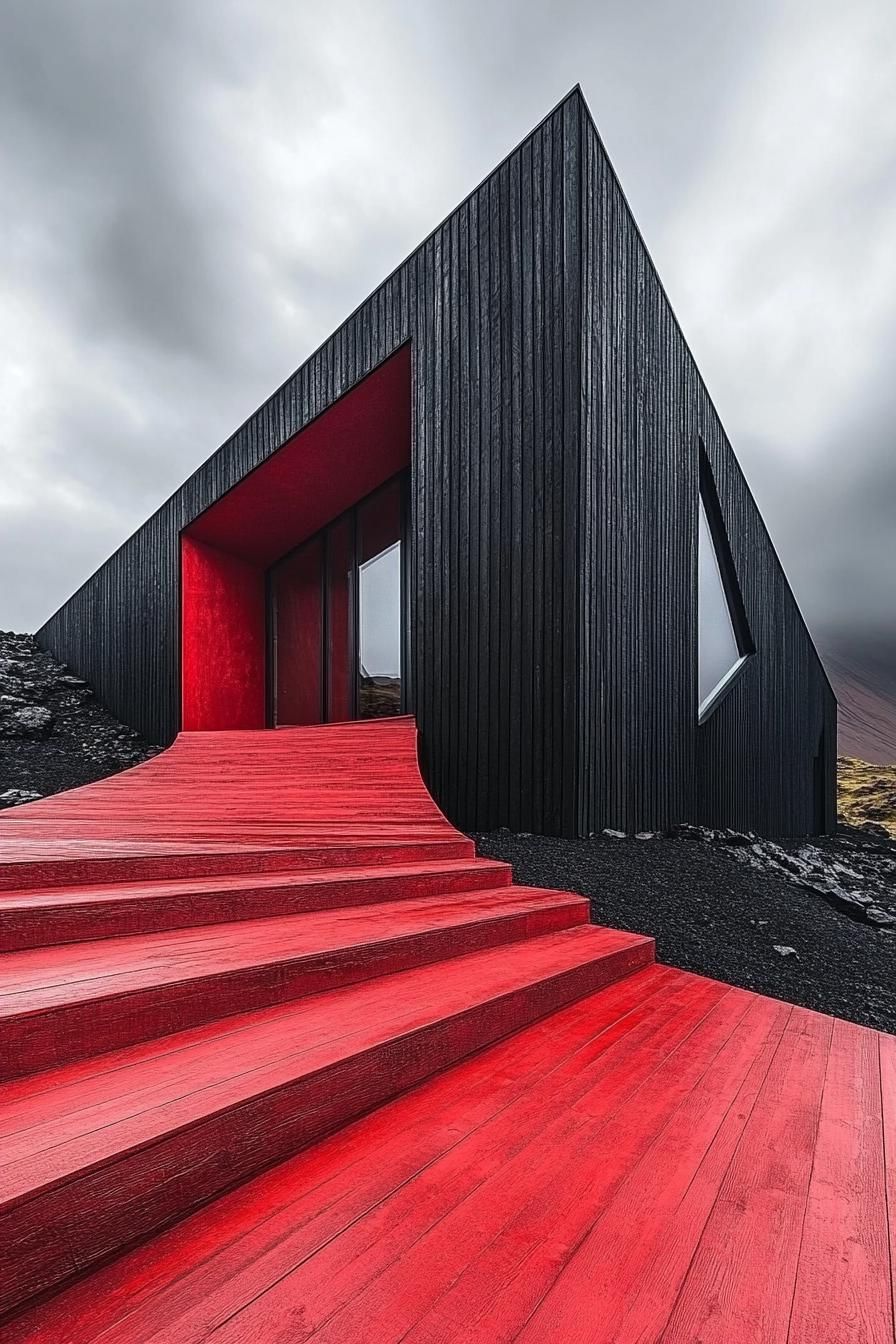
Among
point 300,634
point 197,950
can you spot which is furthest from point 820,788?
point 197,950

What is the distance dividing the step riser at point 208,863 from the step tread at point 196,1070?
2.59 feet

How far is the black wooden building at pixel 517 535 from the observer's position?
184 inches

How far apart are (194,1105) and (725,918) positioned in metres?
3.07


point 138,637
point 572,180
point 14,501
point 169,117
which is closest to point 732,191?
point 169,117

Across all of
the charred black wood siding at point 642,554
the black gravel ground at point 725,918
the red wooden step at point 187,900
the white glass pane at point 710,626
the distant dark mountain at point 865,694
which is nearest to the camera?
the red wooden step at point 187,900

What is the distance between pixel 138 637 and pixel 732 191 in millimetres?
30195

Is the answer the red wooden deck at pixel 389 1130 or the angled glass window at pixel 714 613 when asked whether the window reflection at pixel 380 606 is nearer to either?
the angled glass window at pixel 714 613

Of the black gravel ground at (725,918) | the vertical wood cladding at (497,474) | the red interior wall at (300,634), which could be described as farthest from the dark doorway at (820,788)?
the vertical wood cladding at (497,474)

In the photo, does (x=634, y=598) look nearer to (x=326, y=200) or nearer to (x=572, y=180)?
(x=572, y=180)

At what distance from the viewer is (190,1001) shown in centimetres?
140

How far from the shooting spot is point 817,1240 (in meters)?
1.09

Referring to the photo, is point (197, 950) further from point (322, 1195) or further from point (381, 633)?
point (381, 633)

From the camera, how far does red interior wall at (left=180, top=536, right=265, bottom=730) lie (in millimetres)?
8992

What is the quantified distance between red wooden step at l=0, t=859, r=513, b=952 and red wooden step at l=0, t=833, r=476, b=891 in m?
0.05
